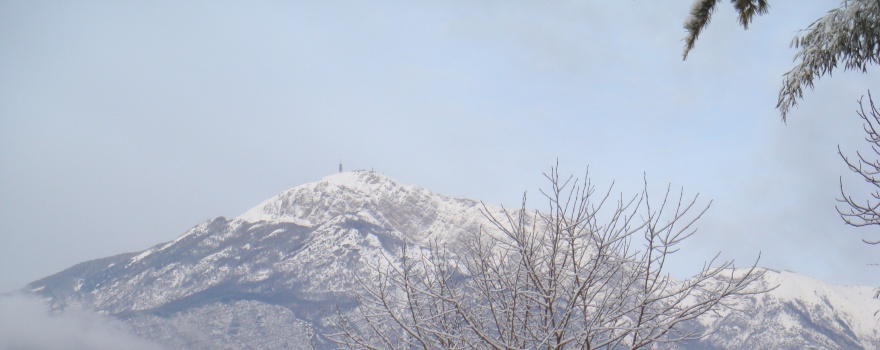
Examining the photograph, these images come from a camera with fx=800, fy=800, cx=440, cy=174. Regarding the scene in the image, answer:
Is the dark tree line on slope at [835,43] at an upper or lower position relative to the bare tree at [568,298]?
upper

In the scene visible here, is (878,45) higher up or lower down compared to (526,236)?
higher up

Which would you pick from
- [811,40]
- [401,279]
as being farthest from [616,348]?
[811,40]

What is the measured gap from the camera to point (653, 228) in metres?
7.66

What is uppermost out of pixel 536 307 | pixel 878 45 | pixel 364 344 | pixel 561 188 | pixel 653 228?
pixel 878 45

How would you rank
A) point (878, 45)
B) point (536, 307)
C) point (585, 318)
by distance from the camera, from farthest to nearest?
point (536, 307) < point (585, 318) < point (878, 45)

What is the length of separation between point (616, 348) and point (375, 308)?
102 inches

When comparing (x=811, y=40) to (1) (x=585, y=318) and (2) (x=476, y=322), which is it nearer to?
(1) (x=585, y=318)

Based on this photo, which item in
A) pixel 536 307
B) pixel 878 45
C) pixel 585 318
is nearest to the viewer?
pixel 878 45

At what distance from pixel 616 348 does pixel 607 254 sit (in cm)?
127

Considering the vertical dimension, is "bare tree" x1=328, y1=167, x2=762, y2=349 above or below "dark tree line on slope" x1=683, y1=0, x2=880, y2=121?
below

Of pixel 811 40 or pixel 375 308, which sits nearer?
pixel 811 40

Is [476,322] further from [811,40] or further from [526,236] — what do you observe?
[811,40]

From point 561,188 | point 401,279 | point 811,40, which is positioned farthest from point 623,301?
point 811,40

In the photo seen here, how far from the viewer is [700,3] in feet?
16.8
